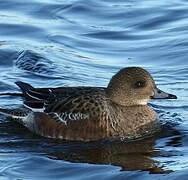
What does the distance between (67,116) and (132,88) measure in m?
0.85

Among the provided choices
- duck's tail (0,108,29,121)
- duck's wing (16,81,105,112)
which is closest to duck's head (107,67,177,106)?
duck's wing (16,81,105,112)

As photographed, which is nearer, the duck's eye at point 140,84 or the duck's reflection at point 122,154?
the duck's reflection at point 122,154

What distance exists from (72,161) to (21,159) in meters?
0.51

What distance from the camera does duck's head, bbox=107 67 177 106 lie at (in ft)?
34.3

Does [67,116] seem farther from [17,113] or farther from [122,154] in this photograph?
[122,154]

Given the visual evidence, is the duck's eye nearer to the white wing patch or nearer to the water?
the water

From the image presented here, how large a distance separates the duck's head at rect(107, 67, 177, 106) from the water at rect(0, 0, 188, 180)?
438mm

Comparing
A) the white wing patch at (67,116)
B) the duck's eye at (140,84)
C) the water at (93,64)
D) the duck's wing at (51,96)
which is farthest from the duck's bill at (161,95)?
Result: the white wing patch at (67,116)

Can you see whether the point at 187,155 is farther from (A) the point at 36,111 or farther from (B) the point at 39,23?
(B) the point at 39,23

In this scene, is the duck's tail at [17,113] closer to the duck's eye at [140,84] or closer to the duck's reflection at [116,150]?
the duck's reflection at [116,150]

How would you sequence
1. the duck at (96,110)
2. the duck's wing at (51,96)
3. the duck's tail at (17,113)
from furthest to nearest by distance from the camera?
1. the duck's tail at (17,113)
2. the duck's wing at (51,96)
3. the duck at (96,110)

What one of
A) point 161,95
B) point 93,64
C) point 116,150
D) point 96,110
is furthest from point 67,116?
point 93,64

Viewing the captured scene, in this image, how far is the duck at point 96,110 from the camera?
1015 cm

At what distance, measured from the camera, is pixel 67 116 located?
33.6 ft
